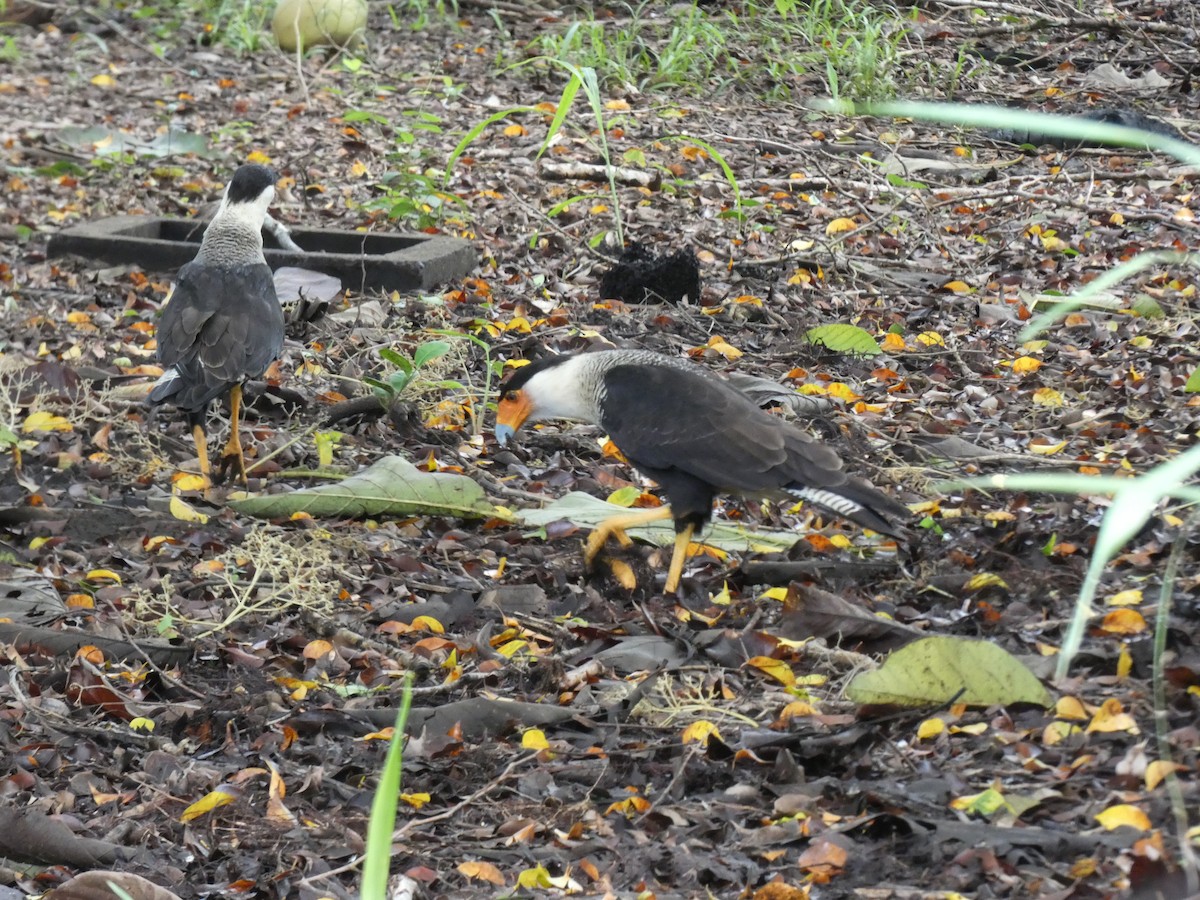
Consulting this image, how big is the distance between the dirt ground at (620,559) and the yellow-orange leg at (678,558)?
3.0 inches

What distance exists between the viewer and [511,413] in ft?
16.3

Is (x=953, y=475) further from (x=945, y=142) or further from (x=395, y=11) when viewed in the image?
(x=395, y=11)

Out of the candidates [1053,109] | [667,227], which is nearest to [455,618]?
[667,227]

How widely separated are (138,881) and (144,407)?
329 centimetres

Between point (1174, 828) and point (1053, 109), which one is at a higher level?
point (1174, 828)

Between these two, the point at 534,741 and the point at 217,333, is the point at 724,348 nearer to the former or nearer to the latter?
the point at 217,333

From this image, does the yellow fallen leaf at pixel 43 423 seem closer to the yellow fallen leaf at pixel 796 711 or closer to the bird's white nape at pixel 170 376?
the bird's white nape at pixel 170 376

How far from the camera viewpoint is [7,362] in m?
6.10

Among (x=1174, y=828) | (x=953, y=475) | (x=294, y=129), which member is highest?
(x=1174, y=828)

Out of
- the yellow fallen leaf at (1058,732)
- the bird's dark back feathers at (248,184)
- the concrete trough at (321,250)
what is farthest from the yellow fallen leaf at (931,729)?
the concrete trough at (321,250)

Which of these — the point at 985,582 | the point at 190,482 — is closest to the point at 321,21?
the point at 190,482

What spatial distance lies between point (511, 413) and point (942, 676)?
2.07 metres

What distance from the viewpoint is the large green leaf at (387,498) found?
497 centimetres

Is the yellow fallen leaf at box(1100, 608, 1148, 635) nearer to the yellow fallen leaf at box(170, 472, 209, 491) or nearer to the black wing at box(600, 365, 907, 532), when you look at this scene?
the black wing at box(600, 365, 907, 532)
